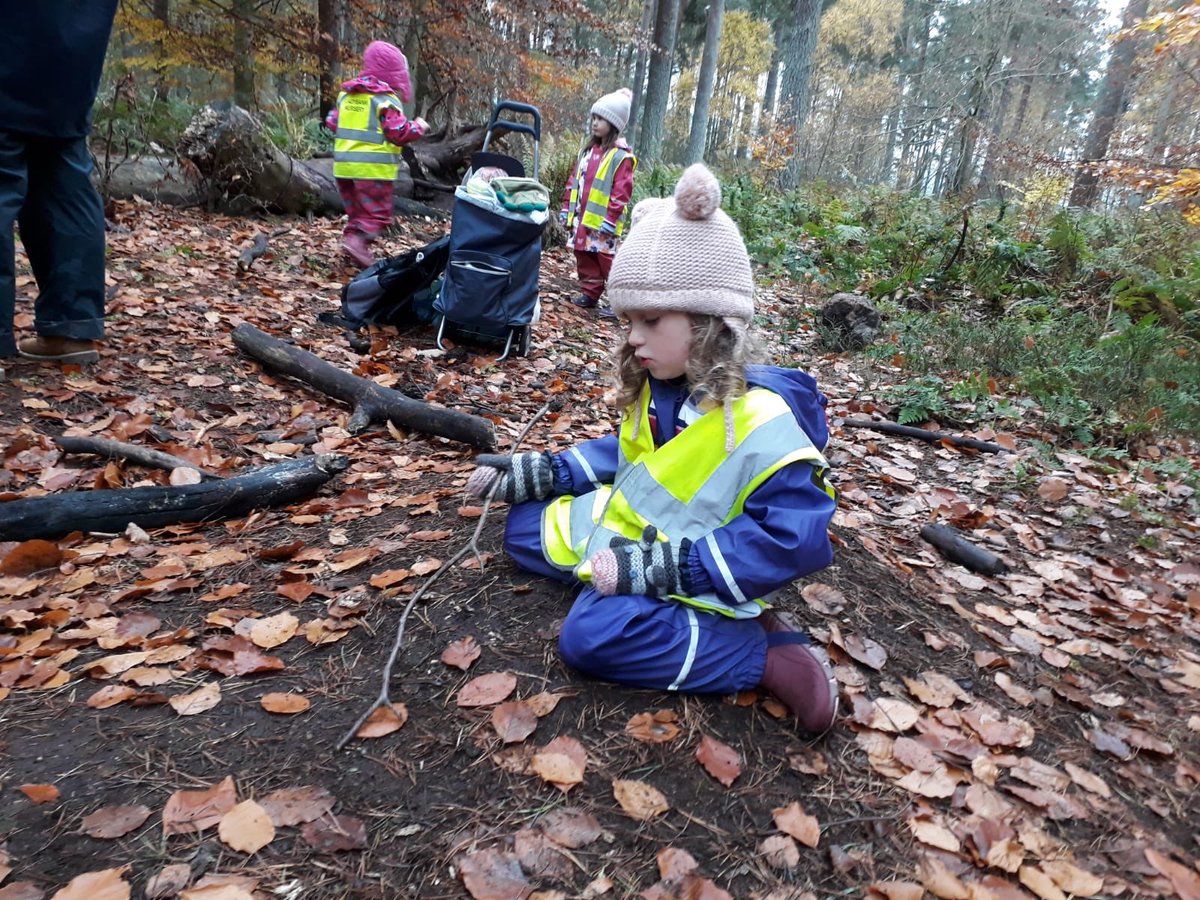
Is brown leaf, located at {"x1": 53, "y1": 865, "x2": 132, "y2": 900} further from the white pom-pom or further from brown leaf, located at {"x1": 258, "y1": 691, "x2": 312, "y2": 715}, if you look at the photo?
the white pom-pom

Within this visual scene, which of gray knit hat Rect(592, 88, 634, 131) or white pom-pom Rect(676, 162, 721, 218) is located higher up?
gray knit hat Rect(592, 88, 634, 131)

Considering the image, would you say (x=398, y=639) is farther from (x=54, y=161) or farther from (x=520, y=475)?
(x=54, y=161)

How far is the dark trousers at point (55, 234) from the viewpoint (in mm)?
3365

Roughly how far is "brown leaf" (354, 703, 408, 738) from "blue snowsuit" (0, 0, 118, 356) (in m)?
3.10

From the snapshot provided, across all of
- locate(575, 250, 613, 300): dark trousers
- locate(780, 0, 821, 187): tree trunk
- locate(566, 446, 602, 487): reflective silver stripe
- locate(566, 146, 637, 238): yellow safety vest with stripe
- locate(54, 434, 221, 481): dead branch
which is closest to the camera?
locate(566, 446, 602, 487): reflective silver stripe

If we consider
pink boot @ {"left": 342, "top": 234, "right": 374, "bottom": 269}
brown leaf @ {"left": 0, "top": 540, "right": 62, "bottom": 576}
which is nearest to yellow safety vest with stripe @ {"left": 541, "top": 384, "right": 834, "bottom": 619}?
brown leaf @ {"left": 0, "top": 540, "right": 62, "bottom": 576}

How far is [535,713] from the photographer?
1.94 meters

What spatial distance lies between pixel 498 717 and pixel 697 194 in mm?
1520

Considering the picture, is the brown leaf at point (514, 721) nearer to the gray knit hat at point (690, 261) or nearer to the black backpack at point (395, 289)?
the gray knit hat at point (690, 261)

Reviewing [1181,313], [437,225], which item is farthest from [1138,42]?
[437,225]

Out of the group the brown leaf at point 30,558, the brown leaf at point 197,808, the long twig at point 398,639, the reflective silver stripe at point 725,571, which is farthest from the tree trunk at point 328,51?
the brown leaf at point 197,808

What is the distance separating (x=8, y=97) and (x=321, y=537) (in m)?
2.49

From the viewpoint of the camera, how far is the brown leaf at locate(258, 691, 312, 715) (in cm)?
189

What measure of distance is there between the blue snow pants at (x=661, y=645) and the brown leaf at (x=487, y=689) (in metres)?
0.17
